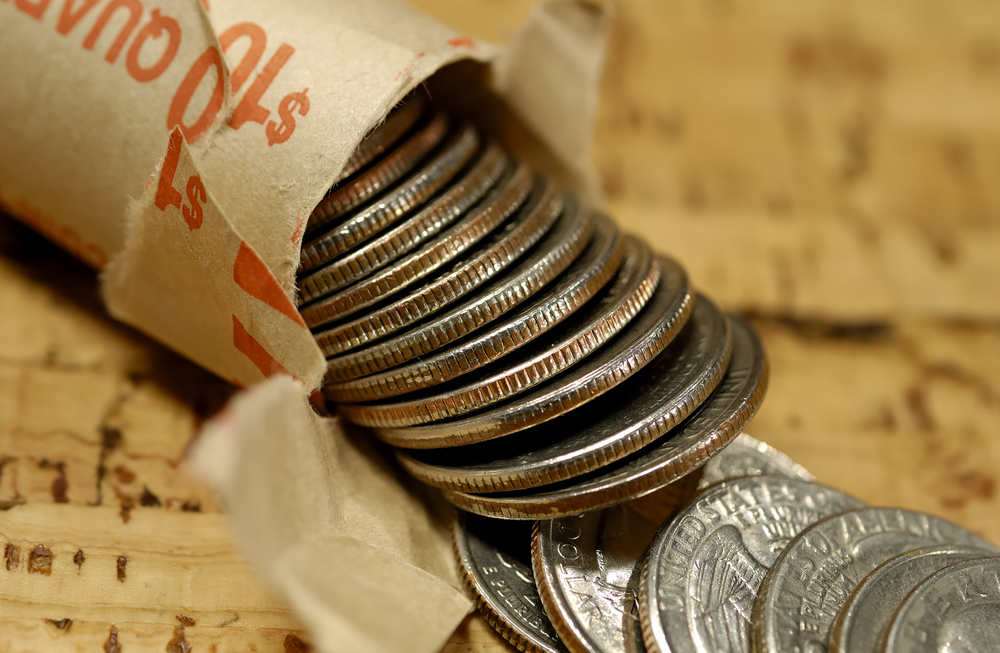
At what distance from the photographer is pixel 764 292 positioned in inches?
59.7

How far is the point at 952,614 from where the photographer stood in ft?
2.88

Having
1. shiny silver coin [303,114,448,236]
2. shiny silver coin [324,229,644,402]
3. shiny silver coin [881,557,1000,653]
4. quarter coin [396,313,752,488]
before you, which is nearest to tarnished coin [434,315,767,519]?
quarter coin [396,313,752,488]

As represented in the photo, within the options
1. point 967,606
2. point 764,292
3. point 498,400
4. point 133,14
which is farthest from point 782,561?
point 133,14

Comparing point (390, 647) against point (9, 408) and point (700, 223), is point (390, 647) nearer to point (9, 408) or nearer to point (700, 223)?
point (9, 408)

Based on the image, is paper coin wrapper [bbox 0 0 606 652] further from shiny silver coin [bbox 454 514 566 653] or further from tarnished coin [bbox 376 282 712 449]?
tarnished coin [bbox 376 282 712 449]

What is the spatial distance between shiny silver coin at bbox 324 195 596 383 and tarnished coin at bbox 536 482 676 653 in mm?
250

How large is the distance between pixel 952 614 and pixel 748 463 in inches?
12.7

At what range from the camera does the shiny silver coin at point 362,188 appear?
→ 1.00 m

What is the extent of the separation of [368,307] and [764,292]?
2.72 feet

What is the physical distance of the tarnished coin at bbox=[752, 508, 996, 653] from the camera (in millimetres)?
879

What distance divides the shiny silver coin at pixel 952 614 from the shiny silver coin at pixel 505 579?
36 centimetres

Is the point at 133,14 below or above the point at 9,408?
above

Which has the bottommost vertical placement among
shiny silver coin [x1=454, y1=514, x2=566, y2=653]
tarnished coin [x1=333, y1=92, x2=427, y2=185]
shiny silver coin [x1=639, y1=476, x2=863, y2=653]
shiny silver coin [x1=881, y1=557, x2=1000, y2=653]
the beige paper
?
shiny silver coin [x1=454, y1=514, x2=566, y2=653]

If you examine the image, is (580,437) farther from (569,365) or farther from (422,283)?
(422,283)
